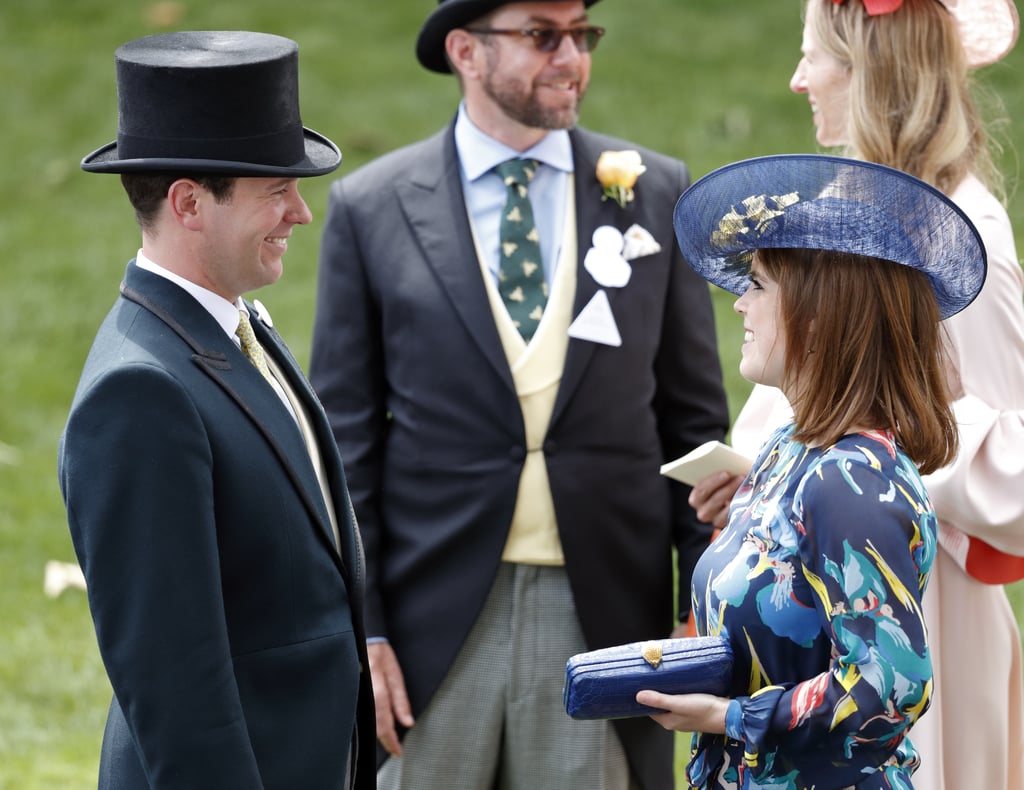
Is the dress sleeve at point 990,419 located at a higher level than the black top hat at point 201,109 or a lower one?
lower

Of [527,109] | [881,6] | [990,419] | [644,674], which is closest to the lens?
[644,674]

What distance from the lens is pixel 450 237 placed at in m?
3.69

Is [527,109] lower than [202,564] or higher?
higher

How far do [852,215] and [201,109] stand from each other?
45.3 inches

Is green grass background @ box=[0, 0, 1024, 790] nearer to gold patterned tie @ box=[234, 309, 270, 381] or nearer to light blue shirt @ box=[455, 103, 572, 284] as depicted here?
light blue shirt @ box=[455, 103, 572, 284]

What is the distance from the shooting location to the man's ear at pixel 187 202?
259 centimetres

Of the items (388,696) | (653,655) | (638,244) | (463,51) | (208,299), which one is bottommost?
(388,696)

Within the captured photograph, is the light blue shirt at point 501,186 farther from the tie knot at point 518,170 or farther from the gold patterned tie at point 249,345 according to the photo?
the gold patterned tie at point 249,345

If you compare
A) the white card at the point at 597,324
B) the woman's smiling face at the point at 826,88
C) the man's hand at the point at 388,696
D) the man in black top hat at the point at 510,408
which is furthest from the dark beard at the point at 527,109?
the man's hand at the point at 388,696

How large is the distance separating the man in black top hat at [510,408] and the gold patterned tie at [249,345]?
88cm

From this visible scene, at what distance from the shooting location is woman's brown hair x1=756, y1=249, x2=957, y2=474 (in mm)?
2463

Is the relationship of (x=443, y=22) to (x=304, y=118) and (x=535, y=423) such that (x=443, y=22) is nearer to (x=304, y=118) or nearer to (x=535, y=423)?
(x=535, y=423)

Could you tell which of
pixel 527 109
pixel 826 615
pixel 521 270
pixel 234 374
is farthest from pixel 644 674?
pixel 527 109

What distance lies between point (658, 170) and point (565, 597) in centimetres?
117
